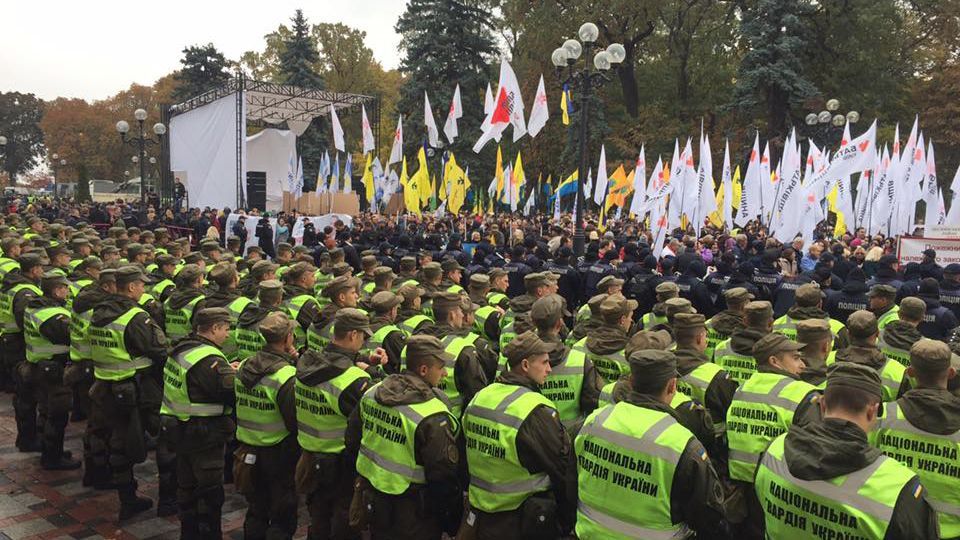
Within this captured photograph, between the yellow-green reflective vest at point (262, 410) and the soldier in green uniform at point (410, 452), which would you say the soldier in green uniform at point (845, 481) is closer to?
the soldier in green uniform at point (410, 452)

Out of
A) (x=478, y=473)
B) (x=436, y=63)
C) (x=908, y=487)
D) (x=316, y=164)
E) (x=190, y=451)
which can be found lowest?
(x=190, y=451)

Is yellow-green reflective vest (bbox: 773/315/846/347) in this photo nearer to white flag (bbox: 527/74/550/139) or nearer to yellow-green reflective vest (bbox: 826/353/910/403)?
yellow-green reflective vest (bbox: 826/353/910/403)

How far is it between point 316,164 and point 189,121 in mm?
13575

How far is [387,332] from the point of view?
20.6 feet

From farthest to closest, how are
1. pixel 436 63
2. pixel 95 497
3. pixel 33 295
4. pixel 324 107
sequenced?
pixel 436 63, pixel 324 107, pixel 33 295, pixel 95 497

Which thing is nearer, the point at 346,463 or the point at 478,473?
the point at 478,473

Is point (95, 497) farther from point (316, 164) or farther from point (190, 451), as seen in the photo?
point (316, 164)

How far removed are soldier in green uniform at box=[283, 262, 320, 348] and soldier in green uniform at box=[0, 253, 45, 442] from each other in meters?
2.54

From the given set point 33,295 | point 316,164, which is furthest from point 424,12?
point 33,295

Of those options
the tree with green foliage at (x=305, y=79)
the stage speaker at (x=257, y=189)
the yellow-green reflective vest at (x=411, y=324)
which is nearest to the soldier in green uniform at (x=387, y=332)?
the yellow-green reflective vest at (x=411, y=324)

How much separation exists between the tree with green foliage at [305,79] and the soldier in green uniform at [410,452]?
4111 centimetres

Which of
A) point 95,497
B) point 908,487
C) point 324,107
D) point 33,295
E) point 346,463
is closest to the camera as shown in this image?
point 908,487

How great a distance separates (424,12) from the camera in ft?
130

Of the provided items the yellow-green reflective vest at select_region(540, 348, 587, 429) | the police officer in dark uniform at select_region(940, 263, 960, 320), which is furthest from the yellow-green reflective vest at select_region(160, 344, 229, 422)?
the police officer in dark uniform at select_region(940, 263, 960, 320)
